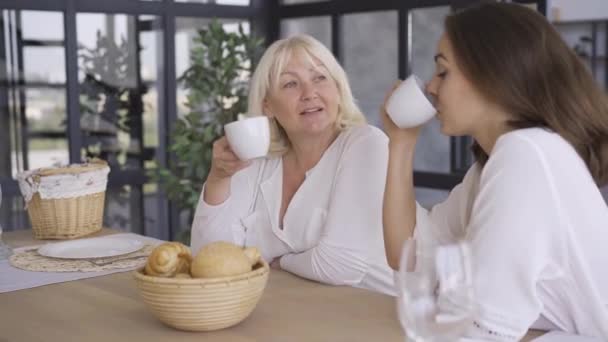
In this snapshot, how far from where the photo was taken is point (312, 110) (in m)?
2.25

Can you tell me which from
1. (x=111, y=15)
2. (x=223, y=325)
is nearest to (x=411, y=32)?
(x=111, y=15)

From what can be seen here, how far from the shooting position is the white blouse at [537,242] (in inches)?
51.1

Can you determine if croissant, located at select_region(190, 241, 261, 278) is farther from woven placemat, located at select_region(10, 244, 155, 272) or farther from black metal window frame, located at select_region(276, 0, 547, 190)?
black metal window frame, located at select_region(276, 0, 547, 190)

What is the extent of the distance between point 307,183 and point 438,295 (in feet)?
3.97

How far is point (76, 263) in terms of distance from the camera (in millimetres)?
1989

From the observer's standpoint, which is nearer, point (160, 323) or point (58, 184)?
point (160, 323)

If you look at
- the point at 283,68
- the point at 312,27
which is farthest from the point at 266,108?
the point at 312,27

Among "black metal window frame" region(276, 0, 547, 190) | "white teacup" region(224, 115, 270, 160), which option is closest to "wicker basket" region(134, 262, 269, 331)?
"white teacup" region(224, 115, 270, 160)

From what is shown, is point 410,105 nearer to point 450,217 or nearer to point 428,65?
point 450,217

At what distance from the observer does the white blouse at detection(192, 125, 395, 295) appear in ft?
6.52

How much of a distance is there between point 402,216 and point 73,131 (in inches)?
98.1

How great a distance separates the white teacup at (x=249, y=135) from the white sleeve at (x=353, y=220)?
1.36 ft

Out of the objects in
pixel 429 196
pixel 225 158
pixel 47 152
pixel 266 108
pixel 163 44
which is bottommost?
pixel 429 196

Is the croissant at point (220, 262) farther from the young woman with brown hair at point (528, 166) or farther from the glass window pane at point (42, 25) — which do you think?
the glass window pane at point (42, 25)
